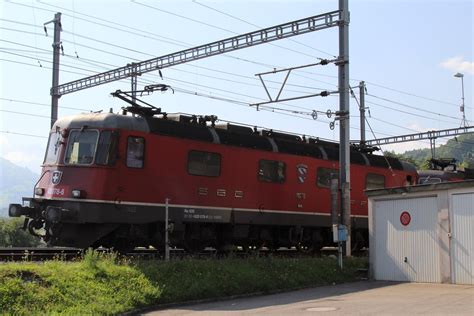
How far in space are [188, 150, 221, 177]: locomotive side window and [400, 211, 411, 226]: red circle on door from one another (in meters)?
5.73

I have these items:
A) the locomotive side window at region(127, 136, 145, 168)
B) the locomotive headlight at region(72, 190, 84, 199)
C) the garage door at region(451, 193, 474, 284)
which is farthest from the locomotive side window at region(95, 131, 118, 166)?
the garage door at region(451, 193, 474, 284)

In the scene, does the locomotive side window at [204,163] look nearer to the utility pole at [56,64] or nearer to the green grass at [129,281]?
the green grass at [129,281]

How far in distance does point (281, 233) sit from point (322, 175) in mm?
2901

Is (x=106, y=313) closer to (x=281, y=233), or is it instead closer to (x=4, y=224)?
(x=281, y=233)

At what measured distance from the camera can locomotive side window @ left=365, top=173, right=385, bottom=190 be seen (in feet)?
76.2

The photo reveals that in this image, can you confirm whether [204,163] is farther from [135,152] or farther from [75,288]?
[75,288]

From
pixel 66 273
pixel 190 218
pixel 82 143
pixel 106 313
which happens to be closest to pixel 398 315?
pixel 106 313

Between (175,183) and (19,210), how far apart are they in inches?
172

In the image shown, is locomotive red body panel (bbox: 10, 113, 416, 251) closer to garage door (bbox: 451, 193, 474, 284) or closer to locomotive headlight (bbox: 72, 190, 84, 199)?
locomotive headlight (bbox: 72, 190, 84, 199)

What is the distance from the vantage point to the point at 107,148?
15203 mm

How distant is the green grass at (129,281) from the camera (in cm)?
1027

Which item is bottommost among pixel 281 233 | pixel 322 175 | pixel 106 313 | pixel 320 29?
pixel 106 313

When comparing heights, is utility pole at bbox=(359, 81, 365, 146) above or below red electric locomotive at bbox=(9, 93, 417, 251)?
above

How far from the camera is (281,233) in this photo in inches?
795
